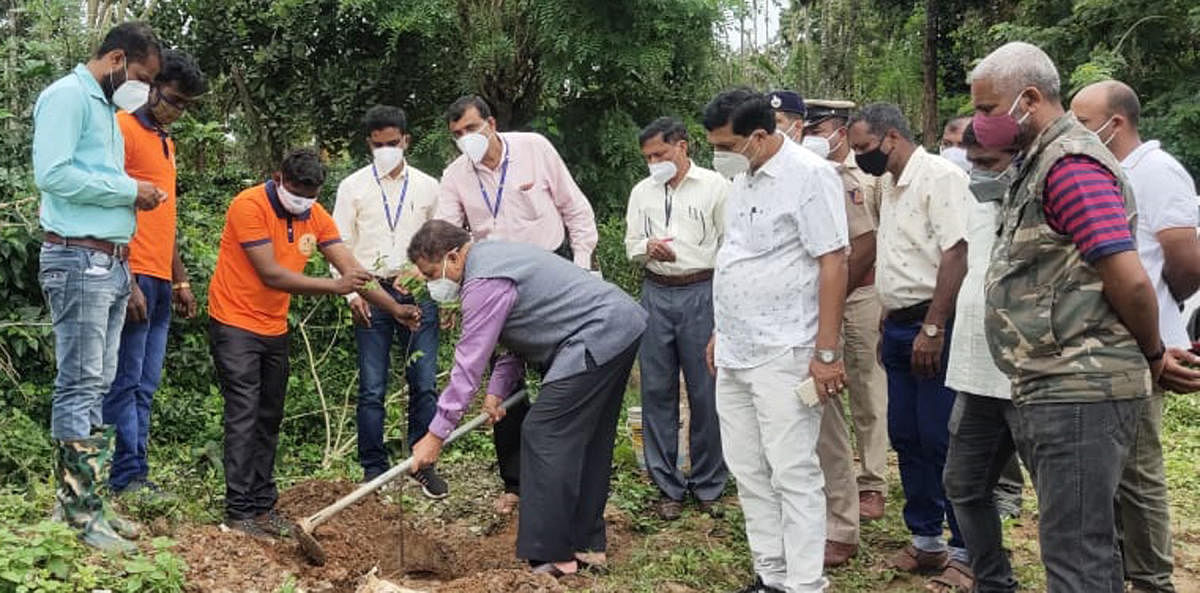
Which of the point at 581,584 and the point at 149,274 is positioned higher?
the point at 149,274

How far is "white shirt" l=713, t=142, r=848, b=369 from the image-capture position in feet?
13.0

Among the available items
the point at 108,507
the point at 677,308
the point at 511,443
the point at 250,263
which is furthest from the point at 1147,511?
the point at 108,507

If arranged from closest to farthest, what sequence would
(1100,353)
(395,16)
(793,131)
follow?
(1100,353), (793,131), (395,16)

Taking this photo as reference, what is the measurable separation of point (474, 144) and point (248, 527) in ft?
7.12

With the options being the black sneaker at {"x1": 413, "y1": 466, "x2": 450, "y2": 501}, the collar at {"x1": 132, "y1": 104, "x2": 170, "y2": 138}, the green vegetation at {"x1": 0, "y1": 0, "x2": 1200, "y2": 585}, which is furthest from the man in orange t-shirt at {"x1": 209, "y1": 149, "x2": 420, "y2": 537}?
the black sneaker at {"x1": 413, "y1": 466, "x2": 450, "y2": 501}

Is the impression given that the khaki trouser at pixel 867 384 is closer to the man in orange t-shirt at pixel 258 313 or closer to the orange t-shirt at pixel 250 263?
the man in orange t-shirt at pixel 258 313

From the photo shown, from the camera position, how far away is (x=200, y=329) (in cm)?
670

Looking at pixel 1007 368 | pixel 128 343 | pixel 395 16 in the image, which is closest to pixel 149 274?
pixel 128 343

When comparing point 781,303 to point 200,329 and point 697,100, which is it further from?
point 697,100

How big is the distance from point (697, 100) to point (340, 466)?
5.29 metres

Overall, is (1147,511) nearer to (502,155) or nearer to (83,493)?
(502,155)

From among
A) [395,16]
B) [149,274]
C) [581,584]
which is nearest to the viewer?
[581,584]

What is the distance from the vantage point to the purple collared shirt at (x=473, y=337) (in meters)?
4.20

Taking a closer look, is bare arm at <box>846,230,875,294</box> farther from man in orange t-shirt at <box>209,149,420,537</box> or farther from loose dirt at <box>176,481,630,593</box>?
man in orange t-shirt at <box>209,149,420,537</box>
